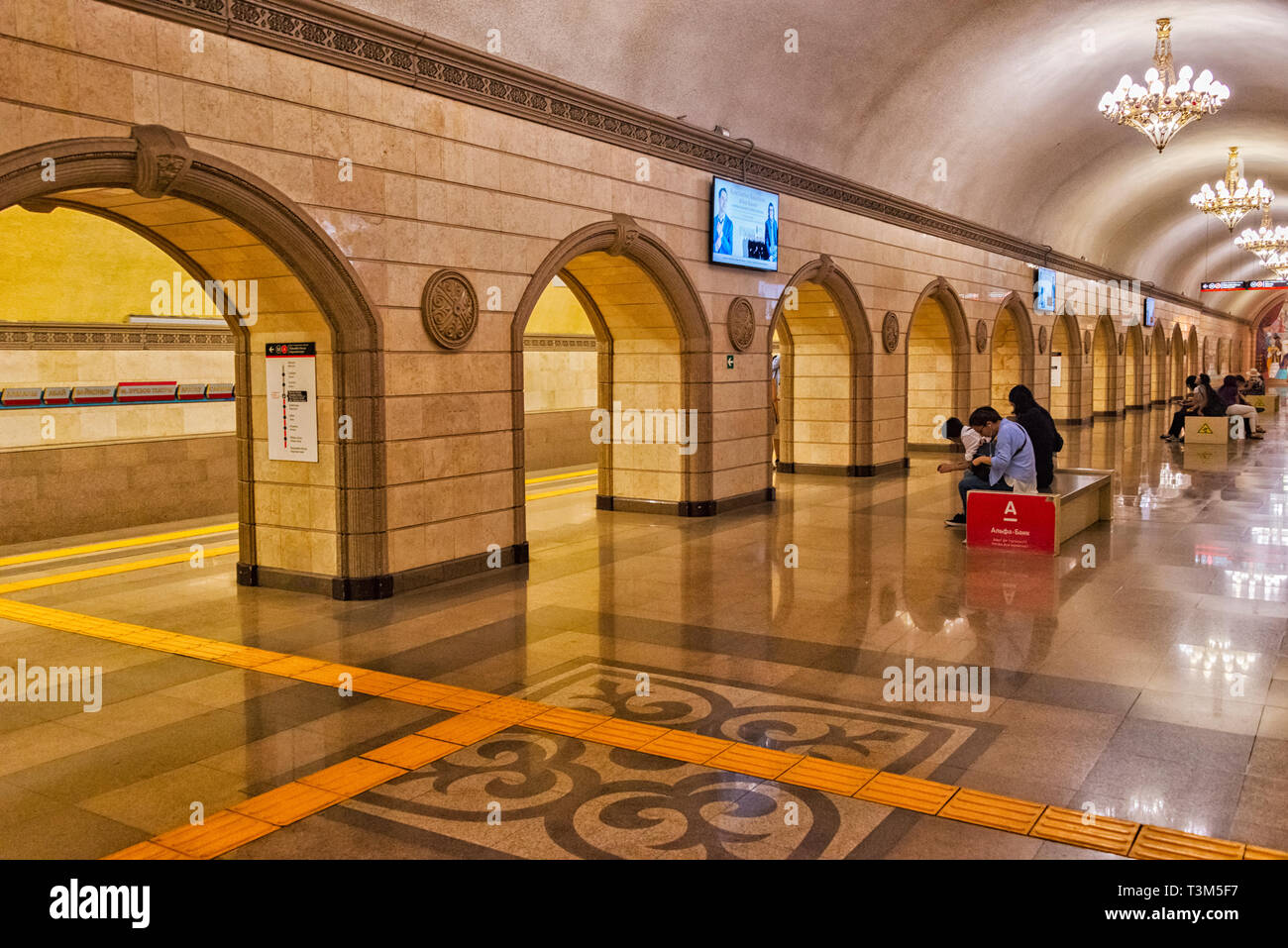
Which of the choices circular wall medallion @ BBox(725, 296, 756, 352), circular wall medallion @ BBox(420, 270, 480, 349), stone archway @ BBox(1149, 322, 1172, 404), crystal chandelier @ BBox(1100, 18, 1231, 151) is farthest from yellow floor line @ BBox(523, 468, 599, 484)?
stone archway @ BBox(1149, 322, 1172, 404)

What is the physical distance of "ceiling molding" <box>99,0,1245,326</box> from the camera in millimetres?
7066

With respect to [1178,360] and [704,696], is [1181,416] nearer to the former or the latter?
[704,696]

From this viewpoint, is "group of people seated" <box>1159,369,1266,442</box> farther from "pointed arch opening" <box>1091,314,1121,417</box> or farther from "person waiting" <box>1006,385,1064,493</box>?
"person waiting" <box>1006,385,1064,493</box>

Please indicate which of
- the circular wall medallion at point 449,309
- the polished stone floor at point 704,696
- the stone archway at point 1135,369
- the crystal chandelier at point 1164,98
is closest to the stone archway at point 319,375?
the polished stone floor at point 704,696

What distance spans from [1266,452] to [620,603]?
16334mm

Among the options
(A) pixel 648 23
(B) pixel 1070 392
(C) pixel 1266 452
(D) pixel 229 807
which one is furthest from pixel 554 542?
(B) pixel 1070 392

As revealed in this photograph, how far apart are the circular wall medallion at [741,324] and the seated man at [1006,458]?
3.34 m

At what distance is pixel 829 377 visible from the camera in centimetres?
1634

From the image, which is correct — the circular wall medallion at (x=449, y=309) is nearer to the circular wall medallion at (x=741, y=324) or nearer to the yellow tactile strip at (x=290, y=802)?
the yellow tactile strip at (x=290, y=802)

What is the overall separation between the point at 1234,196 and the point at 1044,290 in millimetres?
4486

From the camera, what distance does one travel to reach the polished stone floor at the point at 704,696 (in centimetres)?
398

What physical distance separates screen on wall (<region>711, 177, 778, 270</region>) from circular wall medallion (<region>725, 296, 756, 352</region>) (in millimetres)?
482
